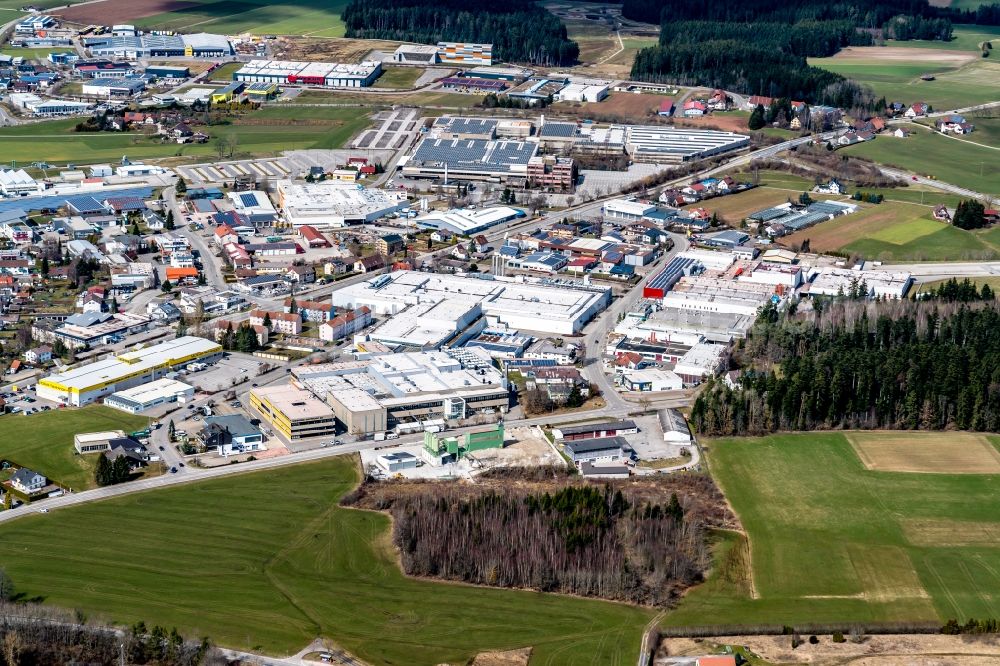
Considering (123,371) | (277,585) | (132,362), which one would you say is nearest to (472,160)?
(132,362)

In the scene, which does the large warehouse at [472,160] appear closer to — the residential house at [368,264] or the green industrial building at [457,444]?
the residential house at [368,264]

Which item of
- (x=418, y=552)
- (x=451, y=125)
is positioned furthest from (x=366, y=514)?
(x=451, y=125)

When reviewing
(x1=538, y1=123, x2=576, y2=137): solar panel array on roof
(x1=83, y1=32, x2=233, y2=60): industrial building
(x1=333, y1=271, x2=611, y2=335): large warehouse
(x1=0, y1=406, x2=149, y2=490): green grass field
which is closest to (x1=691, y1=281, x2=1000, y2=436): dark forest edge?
(x1=333, y1=271, x2=611, y2=335): large warehouse

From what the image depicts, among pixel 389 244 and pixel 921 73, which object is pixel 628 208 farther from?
pixel 921 73

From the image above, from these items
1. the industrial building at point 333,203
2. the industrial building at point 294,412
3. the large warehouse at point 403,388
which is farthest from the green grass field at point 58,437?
the industrial building at point 333,203

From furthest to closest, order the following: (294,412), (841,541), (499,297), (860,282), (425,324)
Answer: (860,282) < (499,297) < (425,324) < (294,412) < (841,541)

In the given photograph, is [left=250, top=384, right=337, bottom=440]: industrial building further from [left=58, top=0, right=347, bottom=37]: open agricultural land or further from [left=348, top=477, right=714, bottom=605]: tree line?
[left=58, top=0, right=347, bottom=37]: open agricultural land

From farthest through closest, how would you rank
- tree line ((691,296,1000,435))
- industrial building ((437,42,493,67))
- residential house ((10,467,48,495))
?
industrial building ((437,42,493,67))
tree line ((691,296,1000,435))
residential house ((10,467,48,495))
